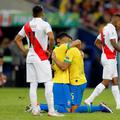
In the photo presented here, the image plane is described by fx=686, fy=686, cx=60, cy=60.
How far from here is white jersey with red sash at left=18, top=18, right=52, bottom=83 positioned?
43.1 feet

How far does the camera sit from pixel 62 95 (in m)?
14.0

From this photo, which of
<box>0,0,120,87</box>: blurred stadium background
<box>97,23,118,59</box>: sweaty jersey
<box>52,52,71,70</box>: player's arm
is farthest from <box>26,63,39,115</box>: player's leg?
<box>0,0,120,87</box>: blurred stadium background

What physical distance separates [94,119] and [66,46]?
1986mm

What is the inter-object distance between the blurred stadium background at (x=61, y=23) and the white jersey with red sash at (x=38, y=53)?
11560mm

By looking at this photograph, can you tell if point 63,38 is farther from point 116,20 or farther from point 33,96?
point 33,96

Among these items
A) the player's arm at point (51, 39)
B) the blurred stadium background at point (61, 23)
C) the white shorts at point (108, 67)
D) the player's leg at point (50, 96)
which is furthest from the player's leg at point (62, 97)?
the blurred stadium background at point (61, 23)

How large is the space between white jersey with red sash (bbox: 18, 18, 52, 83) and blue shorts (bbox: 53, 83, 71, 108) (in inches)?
30.2

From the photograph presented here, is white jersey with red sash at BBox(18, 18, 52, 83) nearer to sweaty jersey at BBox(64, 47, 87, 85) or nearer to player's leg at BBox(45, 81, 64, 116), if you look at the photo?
player's leg at BBox(45, 81, 64, 116)

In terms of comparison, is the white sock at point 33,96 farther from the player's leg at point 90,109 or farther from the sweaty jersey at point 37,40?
the player's leg at point 90,109

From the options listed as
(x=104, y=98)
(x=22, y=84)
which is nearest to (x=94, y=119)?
(x=104, y=98)

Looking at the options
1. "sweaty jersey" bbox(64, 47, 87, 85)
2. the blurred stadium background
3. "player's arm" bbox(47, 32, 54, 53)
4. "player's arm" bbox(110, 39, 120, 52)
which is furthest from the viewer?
the blurred stadium background

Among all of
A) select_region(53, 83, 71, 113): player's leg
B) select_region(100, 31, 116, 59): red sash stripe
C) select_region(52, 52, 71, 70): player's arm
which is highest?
select_region(100, 31, 116, 59): red sash stripe

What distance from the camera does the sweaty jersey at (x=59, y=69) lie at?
13.9m

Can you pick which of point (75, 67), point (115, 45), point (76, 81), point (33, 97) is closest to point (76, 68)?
point (75, 67)
